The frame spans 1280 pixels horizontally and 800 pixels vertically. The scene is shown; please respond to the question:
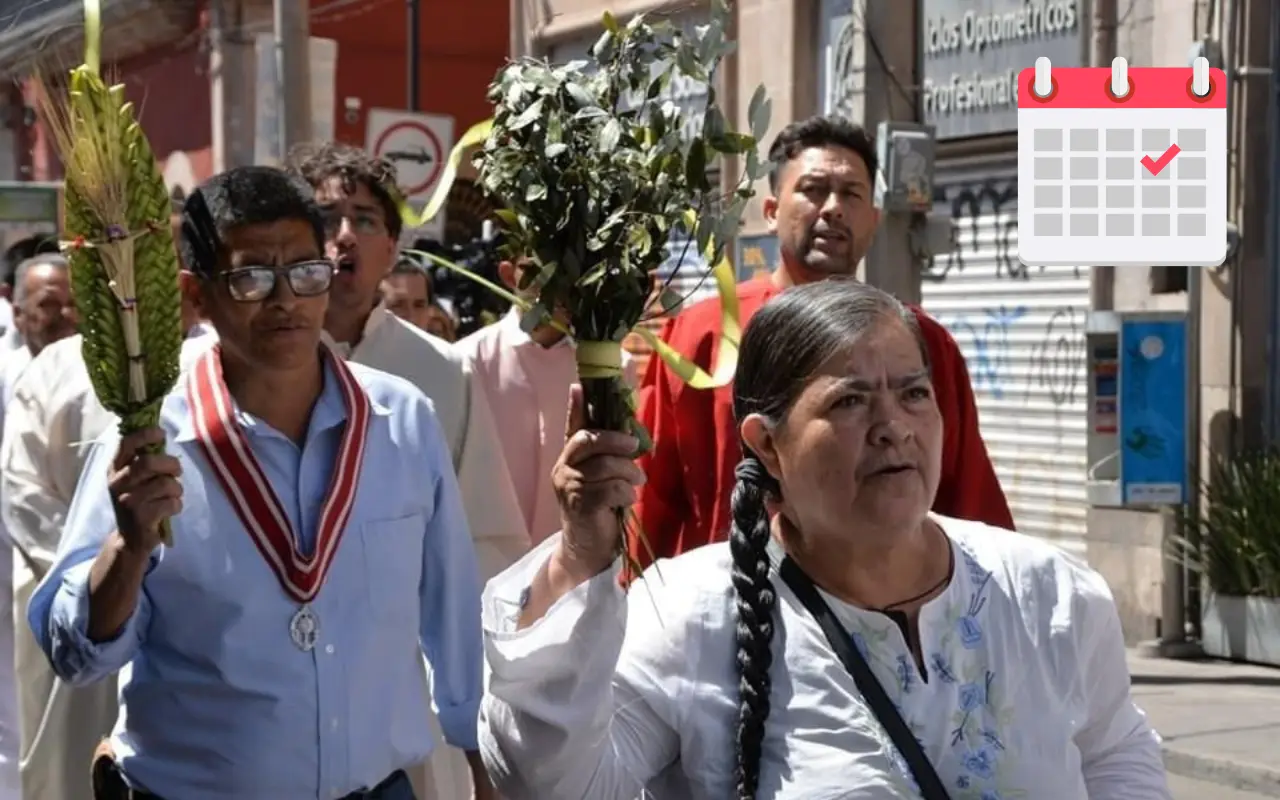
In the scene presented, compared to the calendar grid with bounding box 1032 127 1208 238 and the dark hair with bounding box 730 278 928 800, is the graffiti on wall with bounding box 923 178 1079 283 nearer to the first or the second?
the calendar grid with bounding box 1032 127 1208 238

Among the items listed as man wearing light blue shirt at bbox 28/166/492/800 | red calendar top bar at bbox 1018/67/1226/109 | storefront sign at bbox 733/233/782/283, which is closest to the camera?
man wearing light blue shirt at bbox 28/166/492/800

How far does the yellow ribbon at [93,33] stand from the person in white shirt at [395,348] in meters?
1.59

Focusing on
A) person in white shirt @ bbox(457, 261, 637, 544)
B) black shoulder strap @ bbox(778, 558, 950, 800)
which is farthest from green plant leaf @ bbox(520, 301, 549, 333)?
person in white shirt @ bbox(457, 261, 637, 544)

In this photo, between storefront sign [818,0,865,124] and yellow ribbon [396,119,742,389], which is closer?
yellow ribbon [396,119,742,389]

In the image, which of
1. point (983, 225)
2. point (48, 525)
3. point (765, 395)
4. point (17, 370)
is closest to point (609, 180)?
point (765, 395)

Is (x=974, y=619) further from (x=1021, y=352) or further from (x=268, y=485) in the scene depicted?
(x=1021, y=352)

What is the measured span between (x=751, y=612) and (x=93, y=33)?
4.64 ft

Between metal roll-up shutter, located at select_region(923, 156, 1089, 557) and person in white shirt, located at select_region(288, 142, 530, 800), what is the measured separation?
9.19 m

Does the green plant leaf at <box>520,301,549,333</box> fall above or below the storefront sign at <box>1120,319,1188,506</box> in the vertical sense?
above

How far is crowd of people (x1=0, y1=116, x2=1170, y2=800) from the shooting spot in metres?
2.99

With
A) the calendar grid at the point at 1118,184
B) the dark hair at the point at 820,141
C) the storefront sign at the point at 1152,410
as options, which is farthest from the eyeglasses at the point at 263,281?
the storefront sign at the point at 1152,410

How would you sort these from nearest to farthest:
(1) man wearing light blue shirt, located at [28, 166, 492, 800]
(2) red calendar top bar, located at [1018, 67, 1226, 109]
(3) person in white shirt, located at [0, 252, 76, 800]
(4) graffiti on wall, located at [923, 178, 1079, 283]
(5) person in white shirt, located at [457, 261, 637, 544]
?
(1) man wearing light blue shirt, located at [28, 166, 492, 800] < (5) person in white shirt, located at [457, 261, 637, 544] < (3) person in white shirt, located at [0, 252, 76, 800] < (2) red calendar top bar, located at [1018, 67, 1226, 109] < (4) graffiti on wall, located at [923, 178, 1079, 283]

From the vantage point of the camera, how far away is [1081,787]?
10.1ft

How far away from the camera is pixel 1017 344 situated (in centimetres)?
1505
